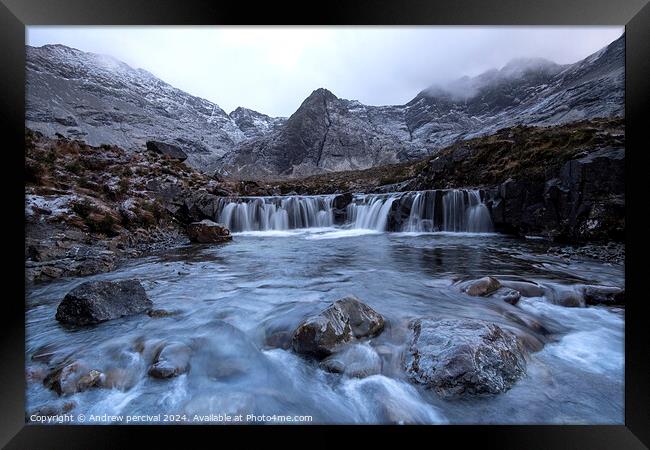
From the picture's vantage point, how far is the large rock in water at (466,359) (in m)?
1.93

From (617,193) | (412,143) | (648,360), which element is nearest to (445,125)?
(412,143)

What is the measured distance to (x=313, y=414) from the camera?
1.83m

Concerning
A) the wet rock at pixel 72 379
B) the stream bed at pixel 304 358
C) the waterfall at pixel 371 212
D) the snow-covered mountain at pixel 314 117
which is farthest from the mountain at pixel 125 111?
the wet rock at pixel 72 379

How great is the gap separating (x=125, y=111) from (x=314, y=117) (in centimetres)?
6147

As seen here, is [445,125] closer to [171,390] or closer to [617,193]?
[617,193]

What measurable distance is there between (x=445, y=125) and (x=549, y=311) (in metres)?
107

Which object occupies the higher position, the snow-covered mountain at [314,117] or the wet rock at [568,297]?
the snow-covered mountain at [314,117]

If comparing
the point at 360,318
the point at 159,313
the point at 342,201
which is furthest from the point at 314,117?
the point at 360,318

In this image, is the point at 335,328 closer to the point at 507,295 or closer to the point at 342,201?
the point at 507,295

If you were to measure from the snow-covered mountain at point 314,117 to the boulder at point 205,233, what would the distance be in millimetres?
64379

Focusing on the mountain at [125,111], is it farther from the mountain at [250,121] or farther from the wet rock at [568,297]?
the wet rock at [568,297]

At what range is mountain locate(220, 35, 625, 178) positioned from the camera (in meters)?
71.9

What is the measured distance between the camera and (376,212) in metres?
13.9

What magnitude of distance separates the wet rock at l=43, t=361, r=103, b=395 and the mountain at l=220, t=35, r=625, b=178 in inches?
2863
